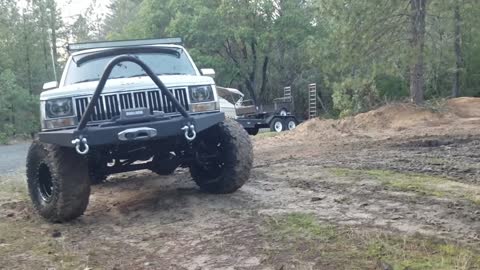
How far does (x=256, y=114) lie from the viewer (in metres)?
25.5

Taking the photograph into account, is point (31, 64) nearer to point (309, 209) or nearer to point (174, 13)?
point (174, 13)

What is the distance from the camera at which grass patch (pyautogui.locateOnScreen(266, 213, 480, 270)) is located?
402cm

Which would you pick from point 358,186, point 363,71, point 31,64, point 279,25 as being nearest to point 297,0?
point 279,25

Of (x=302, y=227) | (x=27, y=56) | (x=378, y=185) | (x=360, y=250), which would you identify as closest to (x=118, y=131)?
(x=302, y=227)

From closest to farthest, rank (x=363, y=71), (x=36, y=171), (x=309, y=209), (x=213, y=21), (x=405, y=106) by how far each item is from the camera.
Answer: (x=309, y=209)
(x=36, y=171)
(x=405, y=106)
(x=363, y=71)
(x=213, y=21)

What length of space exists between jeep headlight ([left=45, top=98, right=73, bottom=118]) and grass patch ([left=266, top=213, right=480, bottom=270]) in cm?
262

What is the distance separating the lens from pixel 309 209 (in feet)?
19.8

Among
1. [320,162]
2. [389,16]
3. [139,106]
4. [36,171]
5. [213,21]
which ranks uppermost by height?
[213,21]

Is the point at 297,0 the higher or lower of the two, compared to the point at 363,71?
higher

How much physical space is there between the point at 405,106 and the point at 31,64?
39927 mm

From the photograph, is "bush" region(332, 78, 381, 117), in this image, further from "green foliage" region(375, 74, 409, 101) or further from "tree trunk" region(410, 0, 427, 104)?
"green foliage" region(375, 74, 409, 101)

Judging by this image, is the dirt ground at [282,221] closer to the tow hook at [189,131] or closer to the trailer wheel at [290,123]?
the tow hook at [189,131]

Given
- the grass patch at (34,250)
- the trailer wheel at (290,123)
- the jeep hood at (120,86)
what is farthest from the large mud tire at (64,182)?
the trailer wheel at (290,123)

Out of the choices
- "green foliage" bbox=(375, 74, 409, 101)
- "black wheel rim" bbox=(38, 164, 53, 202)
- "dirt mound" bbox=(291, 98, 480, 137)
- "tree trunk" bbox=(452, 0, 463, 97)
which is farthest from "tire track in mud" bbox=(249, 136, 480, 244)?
"green foliage" bbox=(375, 74, 409, 101)
